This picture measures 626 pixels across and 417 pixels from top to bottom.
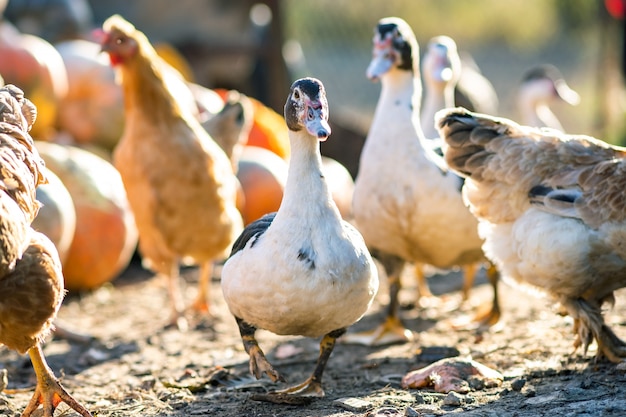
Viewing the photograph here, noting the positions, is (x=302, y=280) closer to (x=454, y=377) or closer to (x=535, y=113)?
(x=454, y=377)

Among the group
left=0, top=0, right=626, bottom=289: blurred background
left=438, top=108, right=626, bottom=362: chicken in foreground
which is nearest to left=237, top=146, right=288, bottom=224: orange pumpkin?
left=0, top=0, right=626, bottom=289: blurred background

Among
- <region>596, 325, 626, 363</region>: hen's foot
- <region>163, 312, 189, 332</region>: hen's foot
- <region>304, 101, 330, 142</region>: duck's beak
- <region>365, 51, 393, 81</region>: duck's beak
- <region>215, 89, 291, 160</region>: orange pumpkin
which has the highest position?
<region>365, 51, 393, 81</region>: duck's beak

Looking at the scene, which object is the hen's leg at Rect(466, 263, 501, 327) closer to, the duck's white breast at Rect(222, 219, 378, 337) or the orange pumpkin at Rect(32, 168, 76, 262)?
the duck's white breast at Rect(222, 219, 378, 337)

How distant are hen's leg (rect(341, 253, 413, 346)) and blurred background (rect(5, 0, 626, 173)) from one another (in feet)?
16.6

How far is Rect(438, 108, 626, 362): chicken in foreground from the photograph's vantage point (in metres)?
5.13

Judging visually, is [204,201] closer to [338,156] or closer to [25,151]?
[25,151]

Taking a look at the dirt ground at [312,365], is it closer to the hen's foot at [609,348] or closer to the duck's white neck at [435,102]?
the hen's foot at [609,348]

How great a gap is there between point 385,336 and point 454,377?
4.76 feet

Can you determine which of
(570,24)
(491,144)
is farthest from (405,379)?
(570,24)

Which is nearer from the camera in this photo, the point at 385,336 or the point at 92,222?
the point at 385,336

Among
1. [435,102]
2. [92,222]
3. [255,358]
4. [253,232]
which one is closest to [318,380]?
[255,358]

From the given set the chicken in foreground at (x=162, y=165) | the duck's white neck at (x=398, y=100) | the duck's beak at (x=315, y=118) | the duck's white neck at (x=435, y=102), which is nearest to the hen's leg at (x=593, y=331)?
the duck's white neck at (x=398, y=100)

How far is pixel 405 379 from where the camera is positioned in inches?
204

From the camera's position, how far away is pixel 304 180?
4707mm
